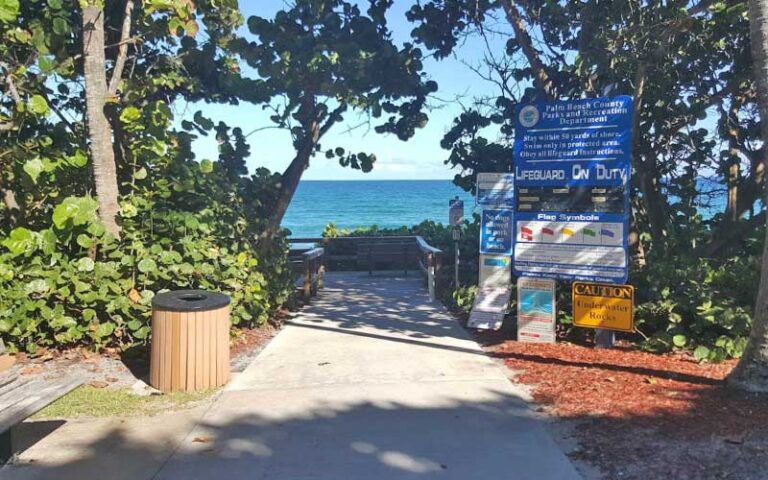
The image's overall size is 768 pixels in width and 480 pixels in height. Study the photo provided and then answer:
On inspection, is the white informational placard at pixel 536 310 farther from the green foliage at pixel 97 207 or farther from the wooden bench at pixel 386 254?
the wooden bench at pixel 386 254

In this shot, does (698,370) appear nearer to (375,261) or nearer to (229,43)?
(229,43)

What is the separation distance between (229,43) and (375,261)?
7352 millimetres

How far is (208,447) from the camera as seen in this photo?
4090 millimetres

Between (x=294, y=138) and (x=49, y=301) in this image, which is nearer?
(x=49, y=301)

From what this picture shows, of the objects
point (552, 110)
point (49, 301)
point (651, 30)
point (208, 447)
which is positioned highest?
point (651, 30)

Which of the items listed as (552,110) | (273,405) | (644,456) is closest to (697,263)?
(552,110)

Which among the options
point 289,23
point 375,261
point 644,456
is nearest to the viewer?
point 644,456

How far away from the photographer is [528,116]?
6.91 meters

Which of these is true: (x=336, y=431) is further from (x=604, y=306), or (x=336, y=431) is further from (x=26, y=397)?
(x=604, y=306)

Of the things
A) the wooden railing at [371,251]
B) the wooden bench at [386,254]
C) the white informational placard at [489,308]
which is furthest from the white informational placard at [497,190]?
the wooden bench at [386,254]

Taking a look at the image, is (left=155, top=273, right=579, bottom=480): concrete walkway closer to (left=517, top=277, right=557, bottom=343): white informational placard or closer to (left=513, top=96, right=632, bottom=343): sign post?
(left=517, top=277, right=557, bottom=343): white informational placard

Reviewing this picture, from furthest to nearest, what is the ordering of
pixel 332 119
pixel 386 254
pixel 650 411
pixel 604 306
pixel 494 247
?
1. pixel 386 254
2. pixel 332 119
3. pixel 494 247
4. pixel 604 306
5. pixel 650 411

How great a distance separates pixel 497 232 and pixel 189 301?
13.1 ft

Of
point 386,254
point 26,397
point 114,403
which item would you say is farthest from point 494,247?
point 386,254
